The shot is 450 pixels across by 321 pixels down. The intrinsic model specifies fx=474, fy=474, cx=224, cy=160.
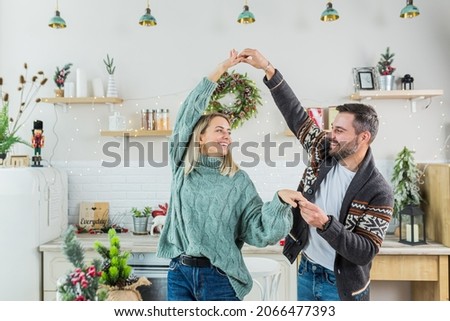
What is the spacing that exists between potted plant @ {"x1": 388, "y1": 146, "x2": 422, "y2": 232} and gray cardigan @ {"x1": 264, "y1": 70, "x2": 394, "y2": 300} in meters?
1.60

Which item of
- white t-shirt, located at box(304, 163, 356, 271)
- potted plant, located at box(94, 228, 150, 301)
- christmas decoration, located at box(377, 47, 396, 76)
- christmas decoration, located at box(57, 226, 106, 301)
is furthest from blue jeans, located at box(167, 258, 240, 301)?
christmas decoration, located at box(377, 47, 396, 76)

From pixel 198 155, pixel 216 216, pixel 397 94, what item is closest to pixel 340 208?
pixel 216 216

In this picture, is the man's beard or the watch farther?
the man's beard

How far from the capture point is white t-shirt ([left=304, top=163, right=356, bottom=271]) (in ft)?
5.68

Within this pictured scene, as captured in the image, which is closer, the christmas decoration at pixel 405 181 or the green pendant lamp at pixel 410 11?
the green pendant lamp at pixel 410 11

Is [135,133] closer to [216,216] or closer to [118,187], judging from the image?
[118,187]

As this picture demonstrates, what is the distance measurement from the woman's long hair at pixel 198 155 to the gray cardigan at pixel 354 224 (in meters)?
0.30

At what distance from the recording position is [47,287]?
10.4 ft

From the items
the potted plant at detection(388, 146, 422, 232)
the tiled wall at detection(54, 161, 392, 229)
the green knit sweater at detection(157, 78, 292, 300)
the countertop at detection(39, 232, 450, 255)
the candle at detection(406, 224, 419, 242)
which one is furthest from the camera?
the tiled wall at detection(54, 161, 392, 229)

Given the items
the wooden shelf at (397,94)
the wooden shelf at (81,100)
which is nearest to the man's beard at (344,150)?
the wooden shelf at (397,94)

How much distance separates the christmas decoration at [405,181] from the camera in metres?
3.21

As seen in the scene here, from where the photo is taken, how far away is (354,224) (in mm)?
1652

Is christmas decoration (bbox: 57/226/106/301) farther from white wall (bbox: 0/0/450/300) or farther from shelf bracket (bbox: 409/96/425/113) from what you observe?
shelf bracket (bbox: 409/96/425/113)

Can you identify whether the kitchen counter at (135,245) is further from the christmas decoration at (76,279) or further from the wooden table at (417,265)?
the christmas decoration at (76,279)
